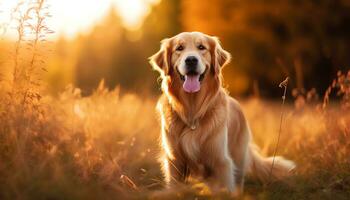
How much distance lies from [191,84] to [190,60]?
0.90ft

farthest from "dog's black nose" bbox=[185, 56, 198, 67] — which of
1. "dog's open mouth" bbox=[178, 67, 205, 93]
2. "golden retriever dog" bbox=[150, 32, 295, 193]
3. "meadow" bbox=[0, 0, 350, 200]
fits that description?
"meadow" bbox=[0, 0, 350, 200]

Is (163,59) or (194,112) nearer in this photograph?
(194,112)

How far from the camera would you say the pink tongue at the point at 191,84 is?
501 centimetres

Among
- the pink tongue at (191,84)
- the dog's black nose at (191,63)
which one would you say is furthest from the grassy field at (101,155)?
the dog's black nose at (191,63)

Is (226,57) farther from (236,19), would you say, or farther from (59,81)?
(236,19)

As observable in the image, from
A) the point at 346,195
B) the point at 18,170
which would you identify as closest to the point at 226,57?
the point at 346,195

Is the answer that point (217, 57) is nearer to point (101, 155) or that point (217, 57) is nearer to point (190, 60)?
point (190, 60)

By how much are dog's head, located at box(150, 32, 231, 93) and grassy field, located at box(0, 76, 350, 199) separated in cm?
87

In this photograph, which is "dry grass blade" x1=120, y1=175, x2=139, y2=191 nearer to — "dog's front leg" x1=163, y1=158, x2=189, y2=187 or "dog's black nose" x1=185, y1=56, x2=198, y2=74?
"dog's front leg" x1=163, y1=158, x2=189, y2=187

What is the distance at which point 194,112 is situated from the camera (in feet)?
16.9

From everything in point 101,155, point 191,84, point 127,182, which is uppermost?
point 191,84

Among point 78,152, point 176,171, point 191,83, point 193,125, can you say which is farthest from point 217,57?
point 78,152

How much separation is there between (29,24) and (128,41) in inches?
1037

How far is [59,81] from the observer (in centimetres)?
1617
